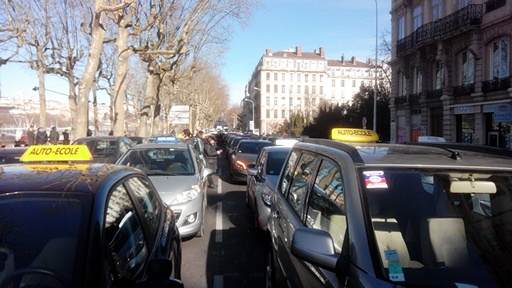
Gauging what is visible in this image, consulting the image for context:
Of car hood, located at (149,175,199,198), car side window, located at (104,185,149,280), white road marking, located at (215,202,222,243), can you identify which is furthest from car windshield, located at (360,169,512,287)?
white road marking, located at (215,202,222,243)

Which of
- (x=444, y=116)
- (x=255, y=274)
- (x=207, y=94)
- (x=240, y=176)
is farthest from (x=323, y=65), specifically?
(x=255, y=274)

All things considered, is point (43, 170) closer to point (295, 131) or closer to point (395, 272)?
point (395, 272)

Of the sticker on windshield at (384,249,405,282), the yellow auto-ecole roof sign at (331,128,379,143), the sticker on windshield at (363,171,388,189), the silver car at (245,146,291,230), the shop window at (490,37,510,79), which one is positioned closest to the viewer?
the sticker on windshield at (384,249,405,282)

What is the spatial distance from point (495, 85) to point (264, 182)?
25.4m

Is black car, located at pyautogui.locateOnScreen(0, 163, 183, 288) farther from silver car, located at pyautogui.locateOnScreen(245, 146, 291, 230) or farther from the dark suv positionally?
silver car, located at pyautogui.locateOnScreen(245, 146, 291, 230)

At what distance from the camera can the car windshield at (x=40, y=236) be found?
104 inches

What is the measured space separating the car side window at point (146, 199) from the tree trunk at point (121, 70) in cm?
2226

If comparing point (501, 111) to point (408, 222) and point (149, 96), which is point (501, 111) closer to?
point (149, 96)

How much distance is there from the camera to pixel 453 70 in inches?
1396

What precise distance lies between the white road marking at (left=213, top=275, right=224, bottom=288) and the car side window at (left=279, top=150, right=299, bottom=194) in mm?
1409

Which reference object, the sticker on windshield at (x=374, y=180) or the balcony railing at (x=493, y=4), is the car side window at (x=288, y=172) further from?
the balcony railing at (x=493, y=4)

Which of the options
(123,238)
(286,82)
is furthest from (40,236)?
(286,82)

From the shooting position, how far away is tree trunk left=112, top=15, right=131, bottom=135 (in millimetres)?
25562

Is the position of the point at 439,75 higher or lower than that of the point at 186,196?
higher
